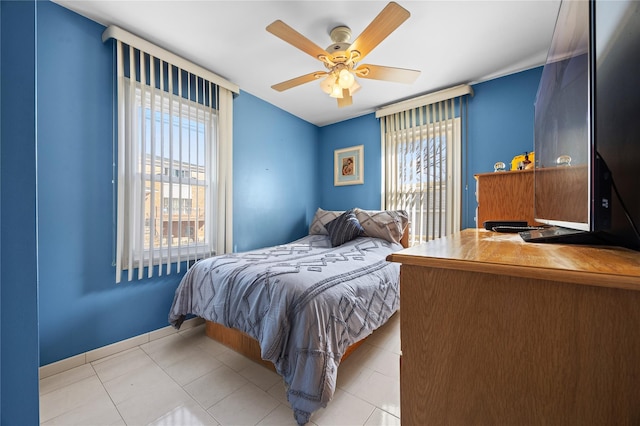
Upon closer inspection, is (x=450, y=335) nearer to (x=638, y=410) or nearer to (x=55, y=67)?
(x=638, y=410)

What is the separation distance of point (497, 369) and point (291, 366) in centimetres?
100

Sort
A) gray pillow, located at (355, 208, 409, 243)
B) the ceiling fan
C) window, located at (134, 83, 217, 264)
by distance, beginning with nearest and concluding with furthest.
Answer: the ceiling fan
window, located at (134, 83, 217, 264)
gray pillow, located at (355, 208, 409, 243)

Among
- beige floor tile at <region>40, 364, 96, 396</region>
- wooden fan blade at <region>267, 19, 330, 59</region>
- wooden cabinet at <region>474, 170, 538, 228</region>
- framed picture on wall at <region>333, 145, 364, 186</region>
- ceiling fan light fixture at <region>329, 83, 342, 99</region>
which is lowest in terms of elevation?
beige floor tile at <region>40, 364, 96, 396</region>

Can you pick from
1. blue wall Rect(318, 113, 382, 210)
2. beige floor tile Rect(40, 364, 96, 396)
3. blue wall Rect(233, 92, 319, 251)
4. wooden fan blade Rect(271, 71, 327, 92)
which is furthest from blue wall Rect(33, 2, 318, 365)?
blue wall Rect(318, 113, 382, 210)

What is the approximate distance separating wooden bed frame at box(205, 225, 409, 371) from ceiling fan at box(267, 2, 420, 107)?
6.56 ft

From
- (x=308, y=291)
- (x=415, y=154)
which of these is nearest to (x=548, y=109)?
(x=308, y=291)

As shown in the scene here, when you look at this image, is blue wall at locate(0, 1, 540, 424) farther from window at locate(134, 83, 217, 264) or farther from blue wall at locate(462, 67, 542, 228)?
window at locate(134, 83, 217, 264)

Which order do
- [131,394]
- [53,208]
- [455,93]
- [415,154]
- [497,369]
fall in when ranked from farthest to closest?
[415,154], [455,93], [53,208], [131,394], [497,369]

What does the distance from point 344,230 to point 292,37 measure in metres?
1.92

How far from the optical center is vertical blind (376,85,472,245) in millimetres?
2686

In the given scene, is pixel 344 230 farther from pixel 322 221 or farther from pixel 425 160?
pixel 425 160

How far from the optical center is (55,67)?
1597mm

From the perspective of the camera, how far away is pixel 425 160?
9.46ft

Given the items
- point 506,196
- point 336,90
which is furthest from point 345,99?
point 506,196
